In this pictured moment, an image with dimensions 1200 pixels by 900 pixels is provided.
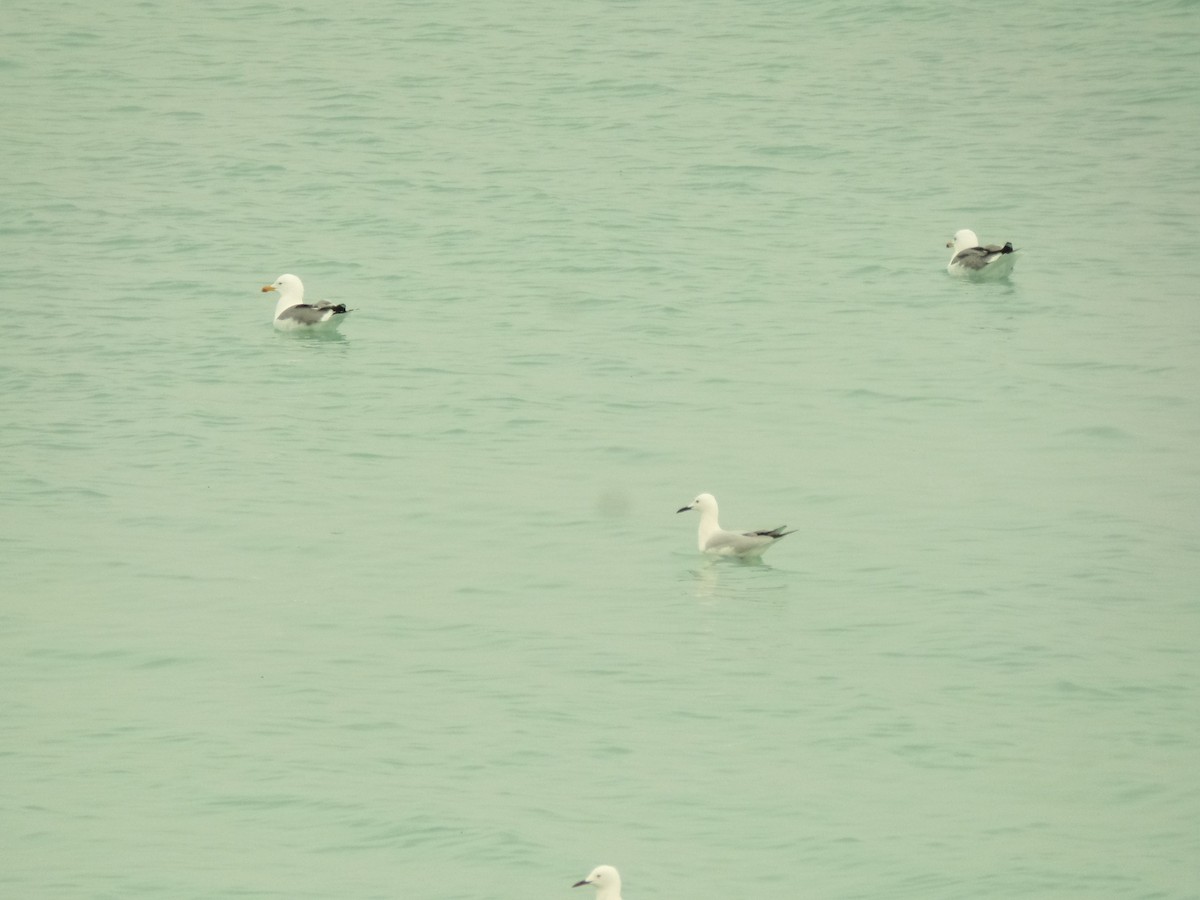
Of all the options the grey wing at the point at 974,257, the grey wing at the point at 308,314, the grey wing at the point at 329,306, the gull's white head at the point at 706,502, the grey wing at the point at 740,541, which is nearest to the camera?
the grey wing at the point at 740,541

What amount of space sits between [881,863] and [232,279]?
56.4 ft

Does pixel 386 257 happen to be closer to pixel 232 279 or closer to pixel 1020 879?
pixel 232 279

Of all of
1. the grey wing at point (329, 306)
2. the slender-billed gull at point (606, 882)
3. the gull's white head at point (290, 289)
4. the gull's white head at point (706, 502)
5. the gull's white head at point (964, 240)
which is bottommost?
the slender-billed gull at point (606, 882)

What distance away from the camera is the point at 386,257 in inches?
1079

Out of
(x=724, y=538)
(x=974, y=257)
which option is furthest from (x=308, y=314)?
(x=724, y=538)

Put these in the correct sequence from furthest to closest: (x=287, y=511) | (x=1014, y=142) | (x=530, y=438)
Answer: (x=1014, y=142)
(x=530, y=438)
(x=287, y=511)

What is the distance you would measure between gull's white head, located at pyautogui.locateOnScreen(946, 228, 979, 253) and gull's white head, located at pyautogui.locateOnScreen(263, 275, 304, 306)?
8.40m

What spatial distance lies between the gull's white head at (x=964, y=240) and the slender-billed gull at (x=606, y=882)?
17.1 metres

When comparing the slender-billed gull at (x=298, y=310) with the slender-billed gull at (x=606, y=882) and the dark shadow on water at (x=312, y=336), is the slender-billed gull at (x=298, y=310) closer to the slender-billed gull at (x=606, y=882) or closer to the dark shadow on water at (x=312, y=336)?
the dark shadow on water at (x=312, y=336)

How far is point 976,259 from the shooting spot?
25.4m

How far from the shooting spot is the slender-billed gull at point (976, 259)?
25.3 m

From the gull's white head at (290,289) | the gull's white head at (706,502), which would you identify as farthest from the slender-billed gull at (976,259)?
the gull's white head at (706,502)

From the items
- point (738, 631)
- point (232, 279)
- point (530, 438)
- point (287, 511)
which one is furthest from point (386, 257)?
point (738, 631)

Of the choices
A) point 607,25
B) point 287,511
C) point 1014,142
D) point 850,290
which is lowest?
point 287,511
